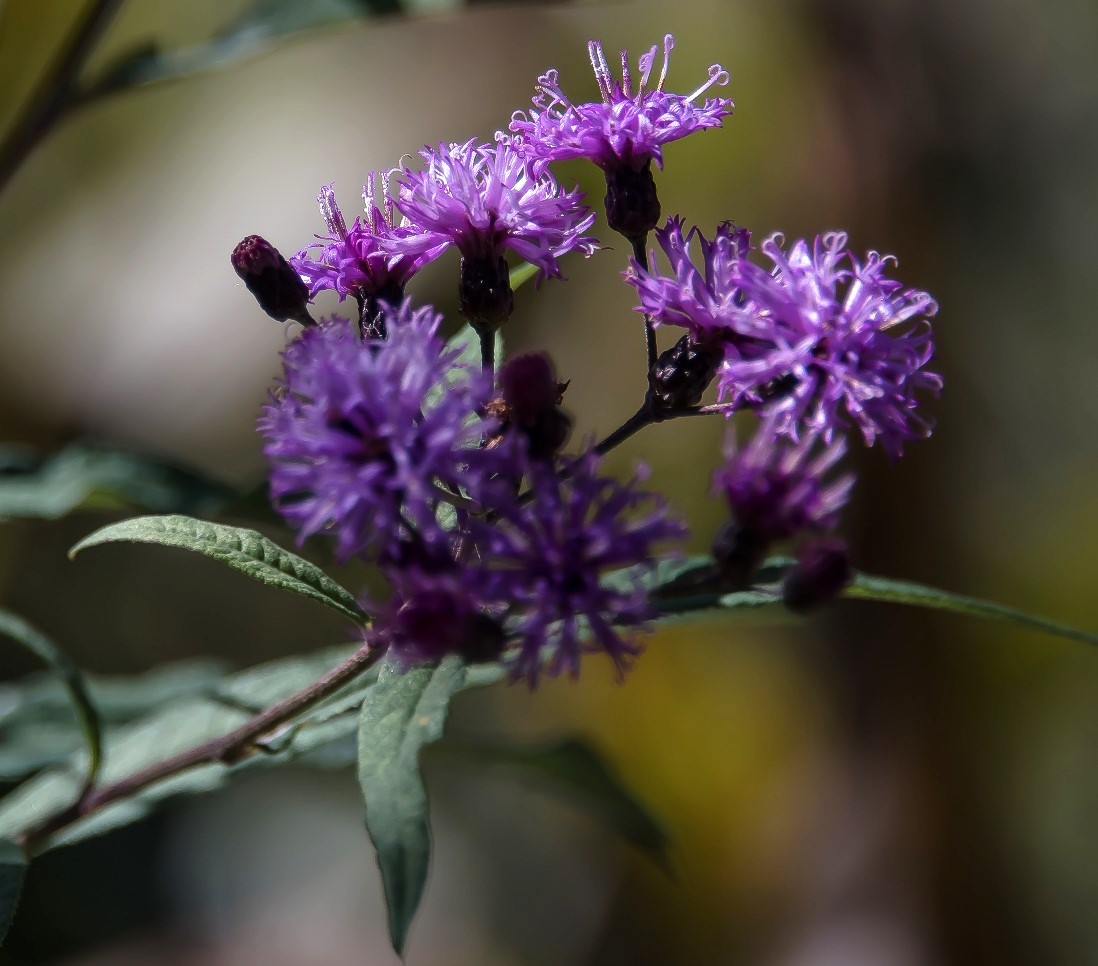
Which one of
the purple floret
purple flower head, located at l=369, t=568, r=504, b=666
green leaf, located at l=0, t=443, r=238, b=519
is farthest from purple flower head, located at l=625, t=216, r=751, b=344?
green leaf, located at l=0, t=443, r=238, b=519

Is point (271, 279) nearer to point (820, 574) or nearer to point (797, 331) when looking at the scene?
point (797, 331)

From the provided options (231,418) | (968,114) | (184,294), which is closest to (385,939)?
(231,418)

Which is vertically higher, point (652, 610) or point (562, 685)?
point (652, 610)

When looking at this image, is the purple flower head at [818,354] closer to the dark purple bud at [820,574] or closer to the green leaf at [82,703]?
the dark purple bud at [820,574]

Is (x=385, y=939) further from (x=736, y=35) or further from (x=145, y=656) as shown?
(x=736, y=35)

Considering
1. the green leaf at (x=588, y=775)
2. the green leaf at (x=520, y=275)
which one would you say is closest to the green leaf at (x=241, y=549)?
the green leaf at (x=520, y=275)

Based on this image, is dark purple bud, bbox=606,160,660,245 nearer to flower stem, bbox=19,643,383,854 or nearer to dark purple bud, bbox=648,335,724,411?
dark purple bud, bbox=648,335,724,411

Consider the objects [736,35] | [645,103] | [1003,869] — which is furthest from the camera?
[736,35]

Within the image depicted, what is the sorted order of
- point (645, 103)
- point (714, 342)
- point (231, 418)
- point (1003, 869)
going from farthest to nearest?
1. point (231, 418)
2. point (1003, 869)
3. point (645, 103)
4. point (714, 342)
